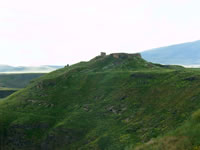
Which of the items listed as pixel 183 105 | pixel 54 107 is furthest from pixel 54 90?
pixel 183 105

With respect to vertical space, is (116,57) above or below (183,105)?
above

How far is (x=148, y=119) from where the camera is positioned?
5250 centimetres

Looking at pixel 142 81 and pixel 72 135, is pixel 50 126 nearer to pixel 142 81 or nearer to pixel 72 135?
pixel 72 135

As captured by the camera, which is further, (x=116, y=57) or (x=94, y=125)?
(x=116, y=57)

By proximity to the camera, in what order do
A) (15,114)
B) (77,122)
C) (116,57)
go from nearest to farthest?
1. (77,122)
2. (15,114)
3. (116,57)

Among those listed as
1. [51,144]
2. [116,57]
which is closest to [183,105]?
[51,144]

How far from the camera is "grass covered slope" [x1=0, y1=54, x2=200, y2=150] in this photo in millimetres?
50156

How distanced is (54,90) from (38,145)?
1104 inches

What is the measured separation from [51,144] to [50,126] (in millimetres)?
→ 6939

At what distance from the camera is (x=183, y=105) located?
5069 cm

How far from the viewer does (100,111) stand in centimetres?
6606

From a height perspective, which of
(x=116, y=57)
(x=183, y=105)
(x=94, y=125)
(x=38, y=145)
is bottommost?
(x=38, y=145)

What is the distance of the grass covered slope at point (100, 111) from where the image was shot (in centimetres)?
5016

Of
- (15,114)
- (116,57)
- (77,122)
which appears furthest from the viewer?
(116,57)
